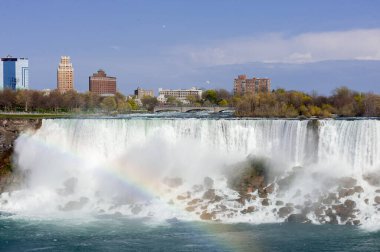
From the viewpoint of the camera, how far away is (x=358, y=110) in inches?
2584

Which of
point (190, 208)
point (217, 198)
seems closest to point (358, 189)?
point (217, 198)

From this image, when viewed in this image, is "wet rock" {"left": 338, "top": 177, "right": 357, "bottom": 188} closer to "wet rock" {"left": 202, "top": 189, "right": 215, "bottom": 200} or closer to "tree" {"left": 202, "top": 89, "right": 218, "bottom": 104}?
"wet rock" {"left": 202, "top": 189, "right": 215, "bottom": 200}

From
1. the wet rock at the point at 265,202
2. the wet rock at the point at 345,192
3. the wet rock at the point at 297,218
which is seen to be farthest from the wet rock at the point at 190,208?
the wet rock at the point at 345,192

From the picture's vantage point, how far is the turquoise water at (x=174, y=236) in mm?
21391

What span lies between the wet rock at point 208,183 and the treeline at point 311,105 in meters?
35.0

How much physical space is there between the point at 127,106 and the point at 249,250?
8031cm

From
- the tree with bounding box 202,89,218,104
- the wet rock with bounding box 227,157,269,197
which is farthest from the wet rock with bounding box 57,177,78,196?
the tree with bounding box 202,89,218,104

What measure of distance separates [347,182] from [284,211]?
4.06 meters

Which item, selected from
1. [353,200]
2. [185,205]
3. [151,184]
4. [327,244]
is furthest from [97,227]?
[353,200]

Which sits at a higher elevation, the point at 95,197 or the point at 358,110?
the point at 358,110

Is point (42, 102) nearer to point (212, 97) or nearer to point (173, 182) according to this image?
point (173, 182)

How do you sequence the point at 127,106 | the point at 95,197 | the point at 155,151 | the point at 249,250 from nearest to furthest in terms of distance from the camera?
the point at 249,250 → the point at 95,197 → the point at 155,151 → the point at 127,106

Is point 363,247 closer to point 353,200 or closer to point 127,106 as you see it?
point 353,200

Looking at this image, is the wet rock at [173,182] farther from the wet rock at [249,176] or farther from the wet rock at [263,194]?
the wet rock at [263,194]
